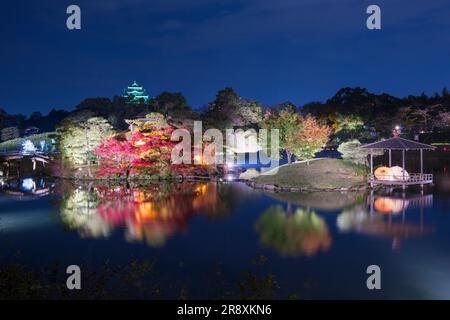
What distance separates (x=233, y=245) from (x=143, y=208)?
670 centimetres

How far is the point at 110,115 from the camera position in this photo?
50.3 meters

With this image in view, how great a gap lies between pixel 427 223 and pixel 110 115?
1659 inches

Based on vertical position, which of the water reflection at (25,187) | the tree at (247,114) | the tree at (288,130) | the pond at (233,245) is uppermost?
the tree at (247,114)

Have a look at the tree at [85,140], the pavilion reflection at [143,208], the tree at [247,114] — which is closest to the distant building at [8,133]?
the tree at [85,140]

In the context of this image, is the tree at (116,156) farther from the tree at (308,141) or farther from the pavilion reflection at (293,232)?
the pavilion reflection at (293,232)

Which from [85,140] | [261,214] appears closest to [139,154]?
[85,140]

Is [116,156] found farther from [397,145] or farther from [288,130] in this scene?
[397,145]

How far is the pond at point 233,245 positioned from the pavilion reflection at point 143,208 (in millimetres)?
51

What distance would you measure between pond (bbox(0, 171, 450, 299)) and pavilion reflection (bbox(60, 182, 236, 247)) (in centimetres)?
5

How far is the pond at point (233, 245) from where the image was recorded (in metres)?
8.31

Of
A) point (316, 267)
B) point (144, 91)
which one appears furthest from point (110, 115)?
point (316, 267)

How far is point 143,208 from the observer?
17219mm

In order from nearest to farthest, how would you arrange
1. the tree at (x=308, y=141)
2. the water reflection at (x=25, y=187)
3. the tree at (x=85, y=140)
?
the water reflection at (x=25, y=187) → the tree at (x=308, y=141) → the tree at (x=85, y=140)

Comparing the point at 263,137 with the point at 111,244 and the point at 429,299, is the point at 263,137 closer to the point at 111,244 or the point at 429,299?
the point at 111,244
